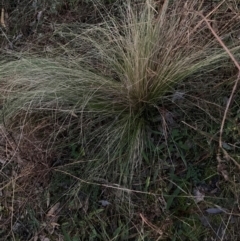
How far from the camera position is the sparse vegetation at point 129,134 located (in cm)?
237

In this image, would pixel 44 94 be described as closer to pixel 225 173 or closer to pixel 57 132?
pixel 57 132

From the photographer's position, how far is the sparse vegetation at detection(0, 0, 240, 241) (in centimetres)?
237

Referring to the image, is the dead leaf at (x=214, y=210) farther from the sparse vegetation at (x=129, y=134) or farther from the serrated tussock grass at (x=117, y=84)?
the serrated tussock grass at (x=117, y=84)

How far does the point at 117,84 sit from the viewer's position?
2.51 meters

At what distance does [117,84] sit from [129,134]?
0.87ft

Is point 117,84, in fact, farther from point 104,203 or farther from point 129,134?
point 104,203

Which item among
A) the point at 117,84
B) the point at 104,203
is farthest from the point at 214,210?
the point at 117,84

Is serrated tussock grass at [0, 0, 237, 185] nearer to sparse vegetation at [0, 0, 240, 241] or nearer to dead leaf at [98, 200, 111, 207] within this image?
sparse vegetation at [0, 0, 240, 241]

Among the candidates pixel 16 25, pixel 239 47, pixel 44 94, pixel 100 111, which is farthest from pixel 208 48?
pixel 16 25

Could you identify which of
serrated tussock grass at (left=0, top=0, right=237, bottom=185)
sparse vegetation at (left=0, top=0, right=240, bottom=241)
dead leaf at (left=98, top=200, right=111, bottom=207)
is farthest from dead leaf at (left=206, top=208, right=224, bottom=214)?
dead leaf at (left=98, top=200, right=111, bottom=207)

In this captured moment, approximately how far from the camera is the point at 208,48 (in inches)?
100

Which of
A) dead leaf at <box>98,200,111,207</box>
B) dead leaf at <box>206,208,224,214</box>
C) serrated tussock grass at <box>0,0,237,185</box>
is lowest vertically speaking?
dead leaf at <box>98,200,111,207</box>

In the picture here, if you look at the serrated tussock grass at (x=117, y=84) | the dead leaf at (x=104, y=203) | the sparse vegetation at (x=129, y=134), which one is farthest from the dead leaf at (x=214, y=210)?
the dead leaf at (x=104, y=203)

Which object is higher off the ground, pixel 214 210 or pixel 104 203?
pixel 214 210
